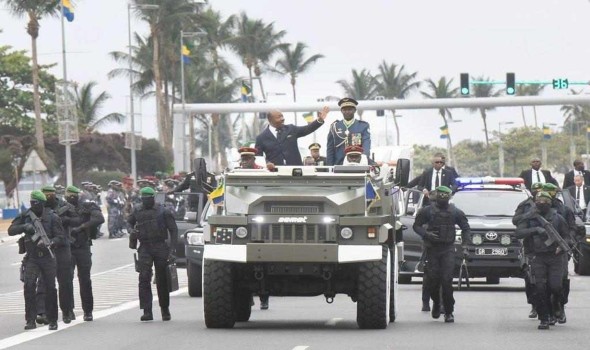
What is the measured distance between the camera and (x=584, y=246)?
3200 centimetres

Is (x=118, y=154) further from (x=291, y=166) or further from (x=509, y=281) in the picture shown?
(x=291, y=166)

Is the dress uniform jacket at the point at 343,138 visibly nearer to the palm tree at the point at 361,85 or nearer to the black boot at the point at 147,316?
the black boot at the point at 147,316

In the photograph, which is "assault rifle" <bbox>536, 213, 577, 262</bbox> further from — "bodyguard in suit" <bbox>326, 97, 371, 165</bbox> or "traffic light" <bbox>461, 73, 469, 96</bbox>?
"traffic light" <bbox>461, 73, 469, 96</bbox>

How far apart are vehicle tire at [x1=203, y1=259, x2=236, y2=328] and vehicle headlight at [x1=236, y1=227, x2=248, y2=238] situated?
43 cm

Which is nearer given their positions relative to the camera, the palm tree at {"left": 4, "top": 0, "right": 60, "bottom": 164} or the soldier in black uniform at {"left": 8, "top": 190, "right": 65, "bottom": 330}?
the soldier in black uniform at {"left": 8, "top": 190, "right": 65, "bottom": 330}

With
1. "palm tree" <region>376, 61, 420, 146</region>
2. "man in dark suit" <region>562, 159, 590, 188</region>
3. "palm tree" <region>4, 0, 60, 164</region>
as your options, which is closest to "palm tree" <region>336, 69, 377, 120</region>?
"palm tree" <region>376, 61, 420, 146</region>

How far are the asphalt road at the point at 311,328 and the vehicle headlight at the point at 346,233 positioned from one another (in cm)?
108

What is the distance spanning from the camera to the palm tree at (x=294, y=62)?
447ft

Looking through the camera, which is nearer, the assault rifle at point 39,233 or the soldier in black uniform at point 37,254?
the assault rifle at point 39,233

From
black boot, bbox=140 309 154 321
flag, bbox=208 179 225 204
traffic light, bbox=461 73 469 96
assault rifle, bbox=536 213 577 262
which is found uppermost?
traffic light, bbox=461 73 469 96

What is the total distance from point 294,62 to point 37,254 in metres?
117

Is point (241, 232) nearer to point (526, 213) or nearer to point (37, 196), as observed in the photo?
point (37, 196)

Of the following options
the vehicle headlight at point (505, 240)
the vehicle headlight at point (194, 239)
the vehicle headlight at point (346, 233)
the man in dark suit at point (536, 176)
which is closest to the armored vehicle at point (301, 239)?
the vehicle headlight at point (346, 233)

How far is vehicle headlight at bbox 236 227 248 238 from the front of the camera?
19.2m
